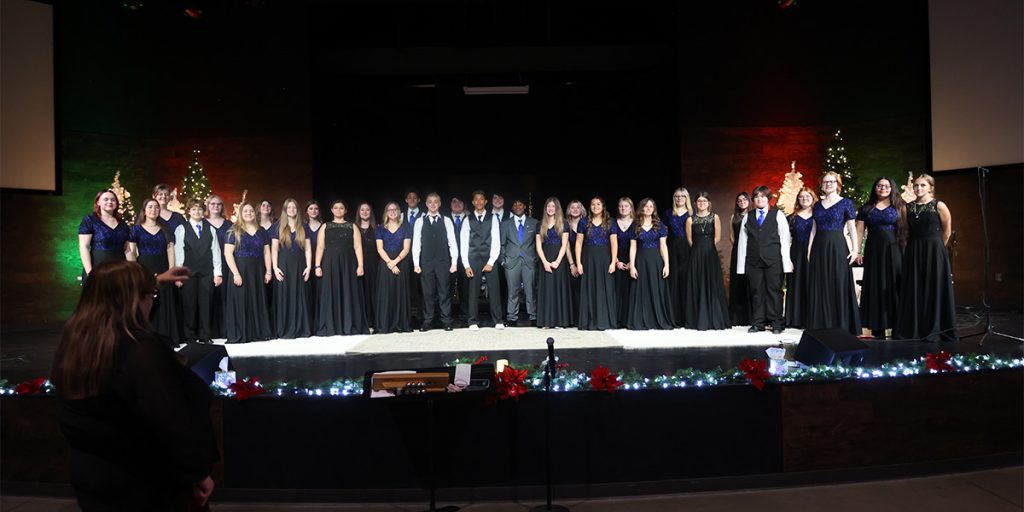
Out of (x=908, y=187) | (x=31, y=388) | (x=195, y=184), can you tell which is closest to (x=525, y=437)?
(x=31, y=388)

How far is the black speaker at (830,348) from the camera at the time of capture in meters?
3.65

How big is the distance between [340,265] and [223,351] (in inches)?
144

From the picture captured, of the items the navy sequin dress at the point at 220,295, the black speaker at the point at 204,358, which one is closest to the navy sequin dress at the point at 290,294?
the navy sequin dress at the point at 220,295

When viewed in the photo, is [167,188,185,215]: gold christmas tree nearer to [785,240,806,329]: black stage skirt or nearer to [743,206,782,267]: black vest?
[743,206,782,267]: black vest

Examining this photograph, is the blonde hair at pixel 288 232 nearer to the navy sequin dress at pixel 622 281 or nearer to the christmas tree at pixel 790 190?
the navy sequin dress at pixel 622 281

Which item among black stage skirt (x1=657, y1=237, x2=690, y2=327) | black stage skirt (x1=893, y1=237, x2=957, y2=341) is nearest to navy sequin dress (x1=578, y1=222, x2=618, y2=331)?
black stage skirt (x1=657, y1=237, x2=690, y2=327)

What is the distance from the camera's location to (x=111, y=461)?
184 centimetres

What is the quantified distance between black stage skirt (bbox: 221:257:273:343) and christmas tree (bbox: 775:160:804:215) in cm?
738

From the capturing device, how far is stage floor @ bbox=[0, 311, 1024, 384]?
5082 millimetres

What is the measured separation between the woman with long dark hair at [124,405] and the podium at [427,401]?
1221 mm

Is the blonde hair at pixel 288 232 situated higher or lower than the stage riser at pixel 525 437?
higher

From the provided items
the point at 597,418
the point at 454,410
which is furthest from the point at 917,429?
the point at 454,410

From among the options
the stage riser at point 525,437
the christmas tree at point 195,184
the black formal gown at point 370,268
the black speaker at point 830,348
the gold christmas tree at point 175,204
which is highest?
the christmas tree at point 195,184

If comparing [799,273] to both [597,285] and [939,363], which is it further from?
[939,363]
